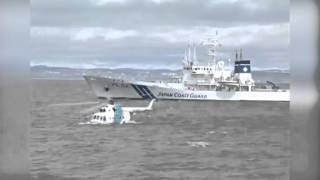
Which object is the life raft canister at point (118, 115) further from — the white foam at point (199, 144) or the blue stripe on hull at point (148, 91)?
the blue stripe on hull at point (148, 91)

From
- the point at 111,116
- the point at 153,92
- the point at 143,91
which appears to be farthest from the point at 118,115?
the point at 153,92

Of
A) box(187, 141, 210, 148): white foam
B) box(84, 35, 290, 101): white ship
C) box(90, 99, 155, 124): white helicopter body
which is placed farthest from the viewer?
box(84, 35, 290, 101): white ship

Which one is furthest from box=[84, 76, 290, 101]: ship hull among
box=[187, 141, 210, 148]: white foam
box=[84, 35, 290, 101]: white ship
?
box=[187, 141, 210, 148]: white foam

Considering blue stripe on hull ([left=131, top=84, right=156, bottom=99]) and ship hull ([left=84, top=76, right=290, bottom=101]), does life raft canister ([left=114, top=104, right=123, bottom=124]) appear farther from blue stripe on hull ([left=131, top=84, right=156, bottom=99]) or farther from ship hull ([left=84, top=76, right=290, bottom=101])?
blue stripe on hull ([left=131, top=84, right=156, bottom=99])

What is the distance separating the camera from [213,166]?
392 inches

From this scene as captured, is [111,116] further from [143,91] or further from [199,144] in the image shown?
[143,91]

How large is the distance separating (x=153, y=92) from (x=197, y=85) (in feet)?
5.11

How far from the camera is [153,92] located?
67.4ft

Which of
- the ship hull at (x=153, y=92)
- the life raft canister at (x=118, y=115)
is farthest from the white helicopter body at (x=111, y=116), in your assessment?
the ship hull at (x=153, y=92)

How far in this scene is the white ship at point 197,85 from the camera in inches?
785

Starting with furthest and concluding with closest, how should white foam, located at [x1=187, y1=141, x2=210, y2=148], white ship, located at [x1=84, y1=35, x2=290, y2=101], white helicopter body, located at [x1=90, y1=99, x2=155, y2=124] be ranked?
white ship, located at [x1=84, y1=35, x2=290, y2=101], white helicopter body, located at [x1=90, y1=99, x2=155, y2=124], white foam, located at [x1=187, y1=141, x2=210, y2=148]

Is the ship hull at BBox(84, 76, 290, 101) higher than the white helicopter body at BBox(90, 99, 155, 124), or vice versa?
the ship hull at BBox(84, 76, 290, 101)

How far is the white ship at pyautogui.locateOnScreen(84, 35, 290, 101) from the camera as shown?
19938mm

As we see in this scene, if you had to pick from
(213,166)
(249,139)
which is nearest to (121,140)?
(249,139)
